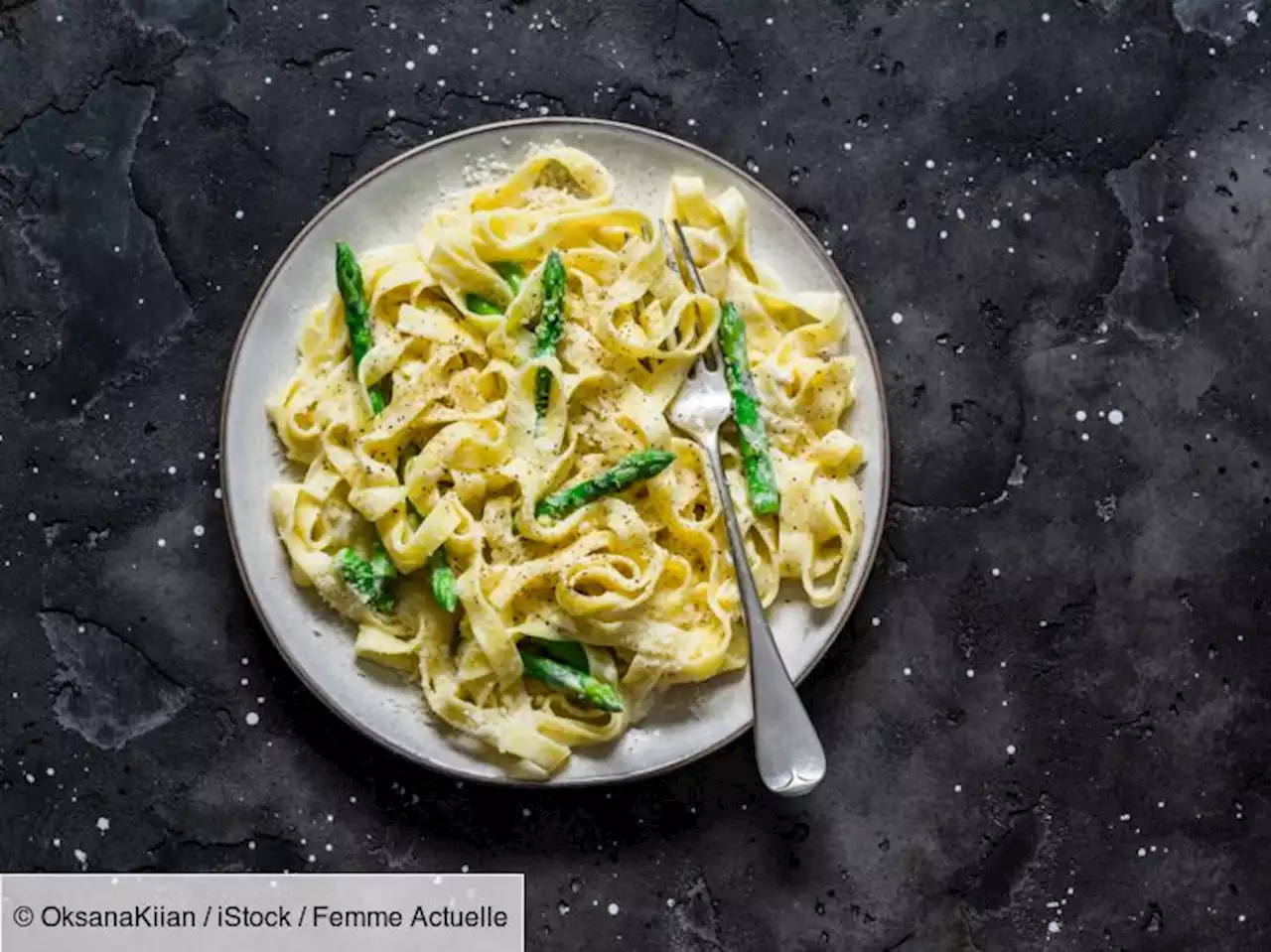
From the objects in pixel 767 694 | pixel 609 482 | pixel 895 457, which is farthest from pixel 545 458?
pixel 895 457

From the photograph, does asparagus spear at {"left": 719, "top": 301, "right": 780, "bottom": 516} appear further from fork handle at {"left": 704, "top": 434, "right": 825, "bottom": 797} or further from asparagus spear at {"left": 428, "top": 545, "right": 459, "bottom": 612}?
asparagus spear at {"left": 428, "top": 545, "right": 459, "bottom": 612}

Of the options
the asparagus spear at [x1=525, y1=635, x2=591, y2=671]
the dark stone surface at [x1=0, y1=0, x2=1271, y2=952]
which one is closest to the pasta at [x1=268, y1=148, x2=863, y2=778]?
the asparagus spear at [x1=525, y1=635, x2=591, y2=671]

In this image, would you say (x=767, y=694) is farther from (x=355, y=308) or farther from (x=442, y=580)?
(x=355, y=308)

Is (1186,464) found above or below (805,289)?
below

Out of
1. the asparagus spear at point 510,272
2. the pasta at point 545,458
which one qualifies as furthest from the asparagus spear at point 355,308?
the asparagus spear at point 510,272

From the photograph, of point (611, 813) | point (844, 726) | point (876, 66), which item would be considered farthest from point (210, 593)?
point (876, 66)

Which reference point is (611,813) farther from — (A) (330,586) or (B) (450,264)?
(B) (450,264)

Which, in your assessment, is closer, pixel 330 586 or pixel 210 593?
pixel 330 586
